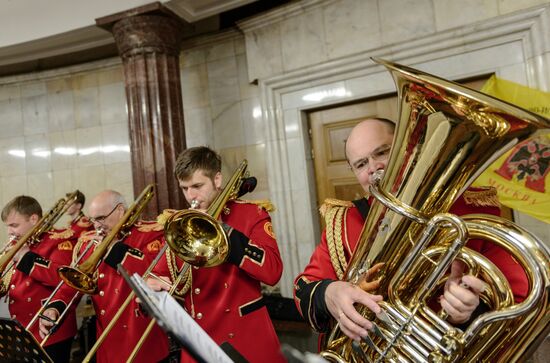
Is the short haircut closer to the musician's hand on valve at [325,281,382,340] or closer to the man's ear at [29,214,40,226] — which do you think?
the musician's hand on valve at [325,281,382,340]

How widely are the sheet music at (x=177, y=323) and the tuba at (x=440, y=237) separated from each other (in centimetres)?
57

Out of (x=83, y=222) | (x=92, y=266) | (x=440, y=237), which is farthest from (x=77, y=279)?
(x=83, y=222)

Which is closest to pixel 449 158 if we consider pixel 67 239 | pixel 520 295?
pixel 520 295

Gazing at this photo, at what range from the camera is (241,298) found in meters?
2.15

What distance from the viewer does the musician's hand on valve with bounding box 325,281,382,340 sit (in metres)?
1.24

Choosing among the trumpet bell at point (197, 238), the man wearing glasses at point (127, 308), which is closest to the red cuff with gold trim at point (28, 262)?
the man wearing glasses at point (127, 308)

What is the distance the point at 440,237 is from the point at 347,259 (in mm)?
486

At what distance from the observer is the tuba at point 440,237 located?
1.12 m

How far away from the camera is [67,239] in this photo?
3.42 meters

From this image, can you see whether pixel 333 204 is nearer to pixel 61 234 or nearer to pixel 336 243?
pixel 336 243

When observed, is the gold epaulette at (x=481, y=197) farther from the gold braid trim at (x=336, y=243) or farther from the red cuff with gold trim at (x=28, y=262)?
the red cuff with gold trim at (x=28, y=262)

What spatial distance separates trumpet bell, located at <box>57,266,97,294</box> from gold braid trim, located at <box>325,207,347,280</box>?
1395mm

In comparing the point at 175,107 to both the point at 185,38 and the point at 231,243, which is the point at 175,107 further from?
the point at 231,243

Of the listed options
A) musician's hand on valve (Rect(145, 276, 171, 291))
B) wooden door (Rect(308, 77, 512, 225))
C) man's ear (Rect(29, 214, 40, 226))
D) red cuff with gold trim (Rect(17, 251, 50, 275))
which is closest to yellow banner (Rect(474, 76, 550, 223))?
wooden door (Rect(308, 77, 512, 225))
